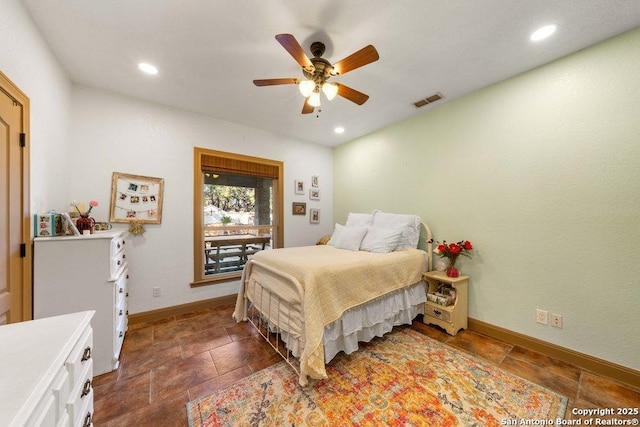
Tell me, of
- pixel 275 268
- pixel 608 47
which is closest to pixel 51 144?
pixel 275 268

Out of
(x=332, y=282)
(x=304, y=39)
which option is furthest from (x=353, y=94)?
(x=332, y=282)

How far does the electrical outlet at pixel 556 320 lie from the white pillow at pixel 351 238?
1.87m

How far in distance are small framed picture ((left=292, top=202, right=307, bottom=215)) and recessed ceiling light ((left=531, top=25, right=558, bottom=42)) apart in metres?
3.26

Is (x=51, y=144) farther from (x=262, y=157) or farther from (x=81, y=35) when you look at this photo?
(x=262, y=157)

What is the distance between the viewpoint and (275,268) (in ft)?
7.06

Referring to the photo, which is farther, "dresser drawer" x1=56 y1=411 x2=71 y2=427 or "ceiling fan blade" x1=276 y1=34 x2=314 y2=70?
"ceiling fan blade" x1=276 y1=34 x2=314 y2=70

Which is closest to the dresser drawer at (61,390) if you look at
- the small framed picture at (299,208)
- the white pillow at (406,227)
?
the white pillow at (406,227)

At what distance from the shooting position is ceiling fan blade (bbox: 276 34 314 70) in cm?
146

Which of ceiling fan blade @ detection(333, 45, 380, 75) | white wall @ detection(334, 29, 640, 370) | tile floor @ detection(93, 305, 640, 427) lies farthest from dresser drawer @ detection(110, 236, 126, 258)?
white wall @ detection(334, 29, 640, 370)

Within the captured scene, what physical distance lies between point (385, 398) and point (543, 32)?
2919 mm

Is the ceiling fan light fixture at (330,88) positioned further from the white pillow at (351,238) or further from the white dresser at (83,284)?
the white dresser at (83,284)

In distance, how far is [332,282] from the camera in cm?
193

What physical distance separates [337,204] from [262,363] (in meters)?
2.99

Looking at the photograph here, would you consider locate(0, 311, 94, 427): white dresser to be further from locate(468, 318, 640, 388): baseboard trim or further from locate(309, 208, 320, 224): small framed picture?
locate(309, 208, 320, 224): small framed picture
